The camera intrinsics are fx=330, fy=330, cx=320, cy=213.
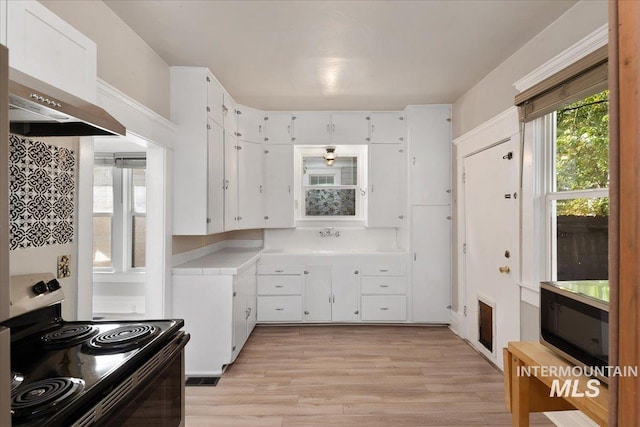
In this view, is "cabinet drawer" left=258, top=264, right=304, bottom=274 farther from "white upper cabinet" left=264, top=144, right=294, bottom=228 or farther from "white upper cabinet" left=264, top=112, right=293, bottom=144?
"white upper cabinet" left=264, top=112, right=293, bottom=144

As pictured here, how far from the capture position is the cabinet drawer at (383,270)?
13.0 ft

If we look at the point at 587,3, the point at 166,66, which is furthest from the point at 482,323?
the point at 166,66

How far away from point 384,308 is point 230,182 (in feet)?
7.58

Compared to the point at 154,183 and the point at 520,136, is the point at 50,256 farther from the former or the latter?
the point at 520,136

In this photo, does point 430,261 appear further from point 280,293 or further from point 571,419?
point 571,419

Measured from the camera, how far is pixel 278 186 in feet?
13.8

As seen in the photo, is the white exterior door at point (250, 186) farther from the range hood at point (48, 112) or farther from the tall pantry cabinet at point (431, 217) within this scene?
the range hood at point (48, 112)

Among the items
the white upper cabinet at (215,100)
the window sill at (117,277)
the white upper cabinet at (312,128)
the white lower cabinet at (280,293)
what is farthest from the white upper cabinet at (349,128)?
the window sill at (117,277)

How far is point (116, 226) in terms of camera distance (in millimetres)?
3936

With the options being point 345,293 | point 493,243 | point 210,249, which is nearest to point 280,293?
point 345,293

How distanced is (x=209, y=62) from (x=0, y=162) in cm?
257

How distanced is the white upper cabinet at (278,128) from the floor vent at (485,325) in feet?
9.30

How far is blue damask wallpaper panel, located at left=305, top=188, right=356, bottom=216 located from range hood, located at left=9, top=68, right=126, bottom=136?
10.5 ft

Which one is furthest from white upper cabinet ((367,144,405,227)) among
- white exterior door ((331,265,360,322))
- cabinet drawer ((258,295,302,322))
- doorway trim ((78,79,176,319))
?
doorway trim ((78,79,176,319))
